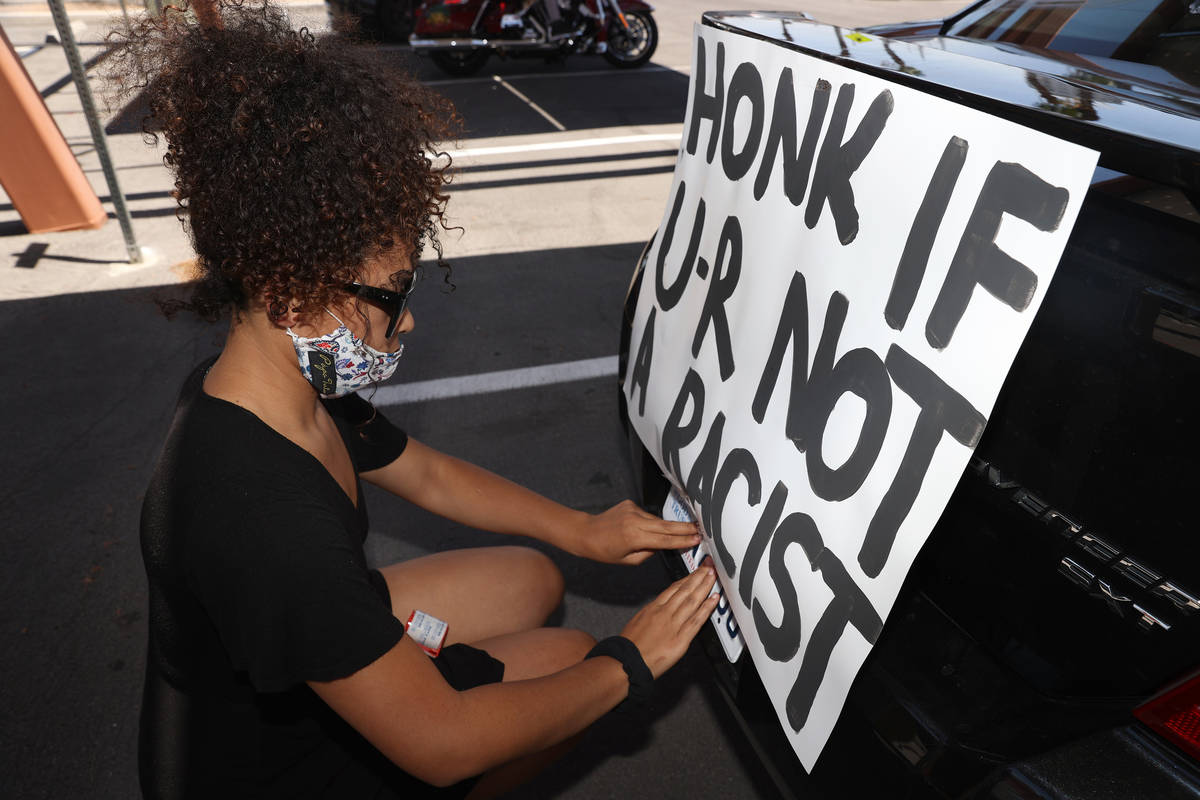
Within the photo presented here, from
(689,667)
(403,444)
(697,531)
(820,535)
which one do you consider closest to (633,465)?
(697,531)

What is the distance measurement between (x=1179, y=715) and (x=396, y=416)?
295 cm

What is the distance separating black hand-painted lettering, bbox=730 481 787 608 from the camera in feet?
4.11

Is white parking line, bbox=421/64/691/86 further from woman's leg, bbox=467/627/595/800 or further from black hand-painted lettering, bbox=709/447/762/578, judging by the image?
black hand-painted lettering, bbox=709/447/762/578

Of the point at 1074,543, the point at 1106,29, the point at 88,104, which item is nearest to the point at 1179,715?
the point at 1074,543

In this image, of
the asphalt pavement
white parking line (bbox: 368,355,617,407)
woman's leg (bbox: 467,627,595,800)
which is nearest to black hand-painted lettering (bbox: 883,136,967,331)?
woman's leg (bbox: 467,627,595,800)

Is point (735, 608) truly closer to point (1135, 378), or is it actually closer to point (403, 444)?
point (1135, 378)

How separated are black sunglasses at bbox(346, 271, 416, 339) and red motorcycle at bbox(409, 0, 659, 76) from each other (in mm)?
8934

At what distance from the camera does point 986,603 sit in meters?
1.27

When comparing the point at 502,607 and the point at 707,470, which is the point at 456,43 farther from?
the point at 707,470

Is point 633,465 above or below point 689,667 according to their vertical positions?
above

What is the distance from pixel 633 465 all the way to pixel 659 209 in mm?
4120

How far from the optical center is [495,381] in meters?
3.74

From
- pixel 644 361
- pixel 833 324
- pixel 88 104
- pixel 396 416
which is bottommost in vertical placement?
pixel 396 416

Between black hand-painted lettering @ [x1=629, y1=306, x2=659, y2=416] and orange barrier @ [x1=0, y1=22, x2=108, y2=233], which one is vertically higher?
black hand-painted lettering @ [x1=629, y1=306, x2=659, y2=416]
